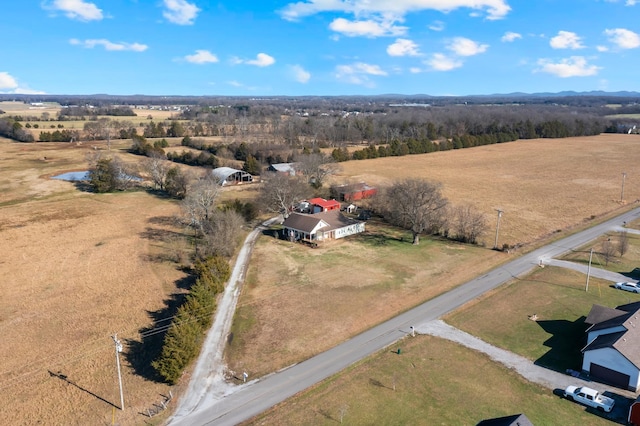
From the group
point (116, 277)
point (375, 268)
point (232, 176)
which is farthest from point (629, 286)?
point (232, 176)

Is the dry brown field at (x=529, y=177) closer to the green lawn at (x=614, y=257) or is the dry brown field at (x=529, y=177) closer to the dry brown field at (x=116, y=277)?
the dry brown field at (x=116, y=277)

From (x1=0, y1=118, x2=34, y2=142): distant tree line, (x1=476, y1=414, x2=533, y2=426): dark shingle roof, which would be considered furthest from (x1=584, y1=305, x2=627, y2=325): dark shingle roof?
(x1=0, y1=118, x2=34, y2=142): distant tree line

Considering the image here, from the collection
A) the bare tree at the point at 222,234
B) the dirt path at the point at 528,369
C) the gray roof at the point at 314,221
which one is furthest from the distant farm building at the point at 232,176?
the dirt path at the point at 528,369

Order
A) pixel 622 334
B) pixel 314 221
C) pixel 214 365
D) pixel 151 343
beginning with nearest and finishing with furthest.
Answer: pixel 622 334 → pixel 214 365 → pixel 151 343 → pixel 314 221

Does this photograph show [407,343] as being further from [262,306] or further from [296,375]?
[262,306]

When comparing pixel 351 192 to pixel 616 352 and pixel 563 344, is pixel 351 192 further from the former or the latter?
pixel 616 352
